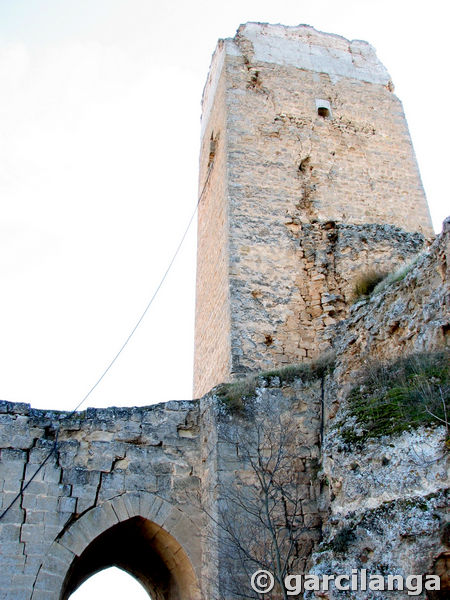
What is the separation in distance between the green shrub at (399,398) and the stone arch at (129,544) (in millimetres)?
2345

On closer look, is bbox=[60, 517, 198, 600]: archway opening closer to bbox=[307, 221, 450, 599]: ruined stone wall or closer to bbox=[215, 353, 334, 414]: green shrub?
bbox=[215, 353, 334, 414]: green shrub

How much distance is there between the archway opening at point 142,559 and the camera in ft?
21.9

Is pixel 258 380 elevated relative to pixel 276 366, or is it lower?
lower

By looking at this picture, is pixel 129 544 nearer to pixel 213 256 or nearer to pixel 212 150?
pixel 213 256

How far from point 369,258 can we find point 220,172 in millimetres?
3027

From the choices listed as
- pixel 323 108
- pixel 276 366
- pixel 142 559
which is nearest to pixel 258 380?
pixel 276 366

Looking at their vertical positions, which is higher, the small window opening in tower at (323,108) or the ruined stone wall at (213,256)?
the small window opening in tower at (323,108)

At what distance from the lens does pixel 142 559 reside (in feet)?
25.3

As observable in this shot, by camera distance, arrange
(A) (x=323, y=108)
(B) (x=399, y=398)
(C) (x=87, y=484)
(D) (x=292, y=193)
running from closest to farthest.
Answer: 1. (B) (x=399, y=398)
2. (C) (x=87, y=484)
3. (D) (x=292, y=193)
4. (A) (x=323, y=108)

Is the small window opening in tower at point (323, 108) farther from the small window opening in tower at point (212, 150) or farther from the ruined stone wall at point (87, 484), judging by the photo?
the ruined stone wall at point (87, 484)

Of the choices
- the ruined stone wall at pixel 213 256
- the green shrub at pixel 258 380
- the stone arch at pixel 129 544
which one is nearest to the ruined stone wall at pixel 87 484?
the stone arch at pixel 129 544

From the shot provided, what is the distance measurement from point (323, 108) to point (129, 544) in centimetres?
856

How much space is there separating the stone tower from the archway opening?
2.47 metres

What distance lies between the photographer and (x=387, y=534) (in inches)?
167
